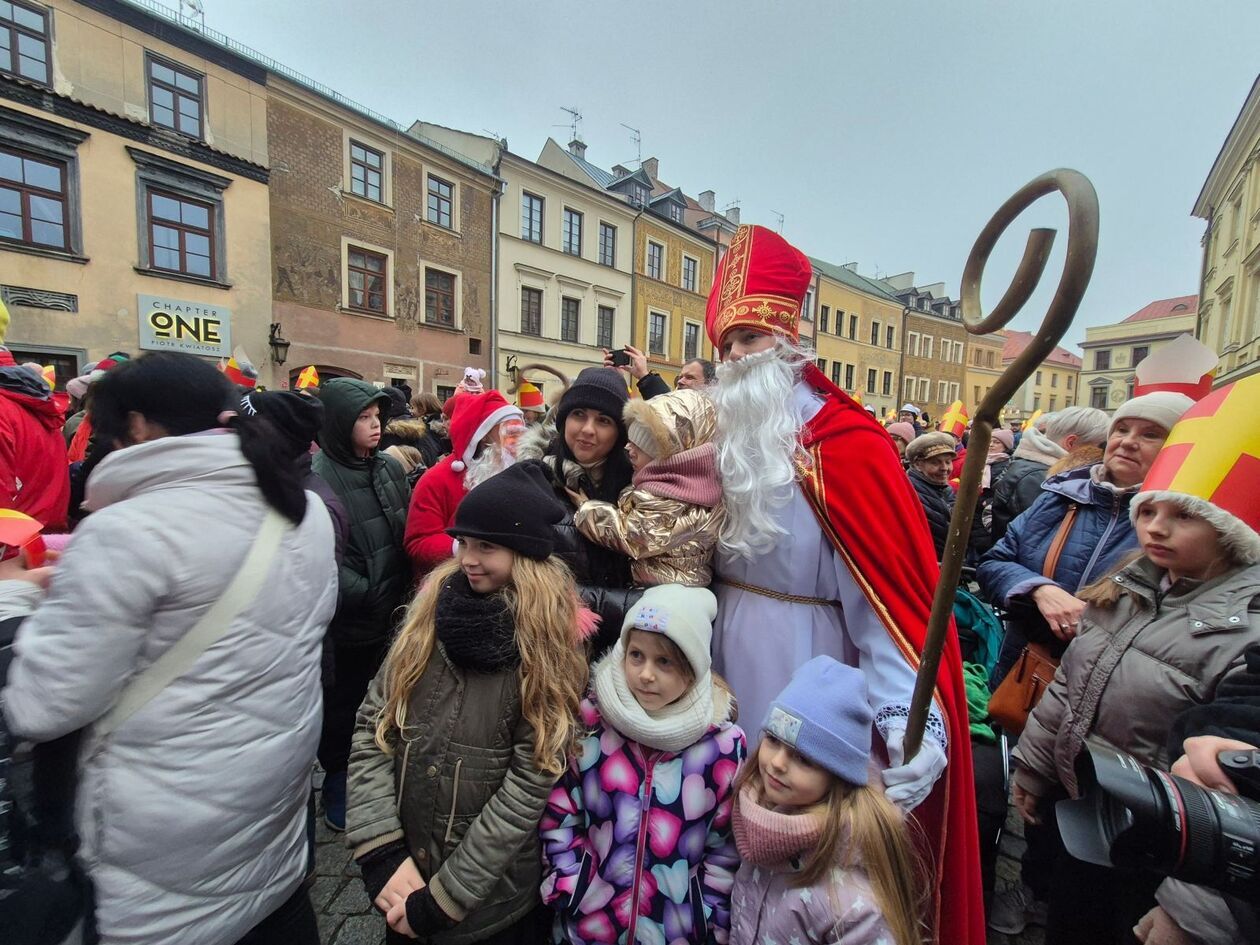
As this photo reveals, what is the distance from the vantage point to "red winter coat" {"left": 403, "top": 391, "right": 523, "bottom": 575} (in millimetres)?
2824

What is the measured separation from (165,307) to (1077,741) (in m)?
16.2

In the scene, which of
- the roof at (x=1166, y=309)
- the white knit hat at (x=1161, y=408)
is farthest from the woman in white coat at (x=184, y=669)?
the roof at (x=1166, y=309)

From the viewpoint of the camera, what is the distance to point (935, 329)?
40500 millimetres

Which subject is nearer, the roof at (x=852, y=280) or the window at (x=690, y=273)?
the window at (x=690, y=273)

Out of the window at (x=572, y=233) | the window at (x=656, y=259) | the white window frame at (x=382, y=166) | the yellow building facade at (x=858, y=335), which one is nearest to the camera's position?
the white window frame at (x=382, y=166)

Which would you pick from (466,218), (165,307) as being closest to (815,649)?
(165,307)

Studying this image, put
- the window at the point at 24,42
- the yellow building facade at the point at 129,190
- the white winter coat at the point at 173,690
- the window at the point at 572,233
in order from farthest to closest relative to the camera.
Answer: the window at the point at 572,233 → the yellow building facade at the point at 129,190 → the window at the point at 24,42 → the white winter coat at the point at 173,690

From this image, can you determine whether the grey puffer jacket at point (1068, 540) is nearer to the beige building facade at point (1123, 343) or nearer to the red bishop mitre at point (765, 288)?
the red bishop mitre at point (765, 288)

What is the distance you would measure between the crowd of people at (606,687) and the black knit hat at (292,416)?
1 cm

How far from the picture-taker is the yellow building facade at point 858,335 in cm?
3328

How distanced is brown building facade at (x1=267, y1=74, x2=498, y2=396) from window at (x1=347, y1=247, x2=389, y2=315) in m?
0.03

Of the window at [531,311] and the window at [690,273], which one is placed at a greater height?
the window at [690,273]

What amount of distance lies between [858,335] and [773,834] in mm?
37731

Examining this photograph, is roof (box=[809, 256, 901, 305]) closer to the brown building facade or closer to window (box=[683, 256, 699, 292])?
window (box=[683, 256, 699, 292])
